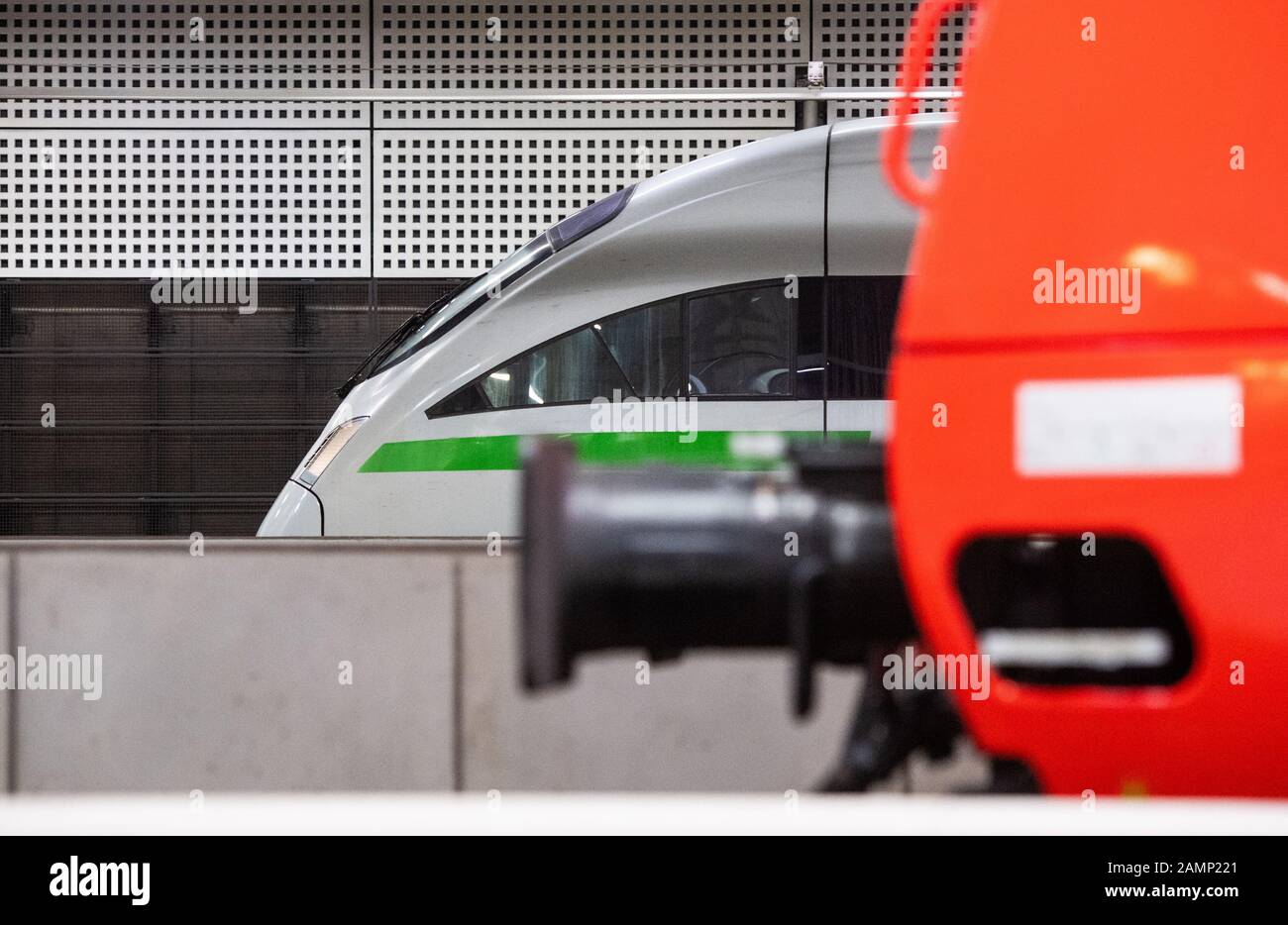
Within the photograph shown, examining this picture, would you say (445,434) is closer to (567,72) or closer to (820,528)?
(567,72)

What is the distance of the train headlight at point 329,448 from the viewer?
4.18 m

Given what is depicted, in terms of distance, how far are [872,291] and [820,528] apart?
105 inches

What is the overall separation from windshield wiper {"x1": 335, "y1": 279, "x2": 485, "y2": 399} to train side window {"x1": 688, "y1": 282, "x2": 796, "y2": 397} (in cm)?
85

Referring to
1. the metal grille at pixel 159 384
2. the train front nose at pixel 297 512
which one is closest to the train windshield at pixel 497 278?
the train front nose at pixel 297 512

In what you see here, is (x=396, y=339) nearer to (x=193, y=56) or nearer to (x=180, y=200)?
(x=180, y=200)

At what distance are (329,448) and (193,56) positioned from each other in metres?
1.67

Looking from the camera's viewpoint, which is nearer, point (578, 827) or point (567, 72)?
point (578, 827)

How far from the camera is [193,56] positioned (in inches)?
179

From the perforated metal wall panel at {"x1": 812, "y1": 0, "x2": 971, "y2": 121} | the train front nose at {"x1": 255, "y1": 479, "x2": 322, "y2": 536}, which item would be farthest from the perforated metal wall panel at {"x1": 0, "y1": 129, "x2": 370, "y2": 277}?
the perforated metal wall panel at {"x1": 812, "y1": 0, "x2": 971, "y2": 121}

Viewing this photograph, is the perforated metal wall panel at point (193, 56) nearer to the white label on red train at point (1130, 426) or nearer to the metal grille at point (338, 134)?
the metal grille at point (338, 134)

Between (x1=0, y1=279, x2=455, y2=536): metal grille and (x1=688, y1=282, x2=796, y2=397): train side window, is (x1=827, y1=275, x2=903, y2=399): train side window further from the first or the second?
(x1=0, y1=279, x2=455, y2=536): metal grille

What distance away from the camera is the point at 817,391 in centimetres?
384
